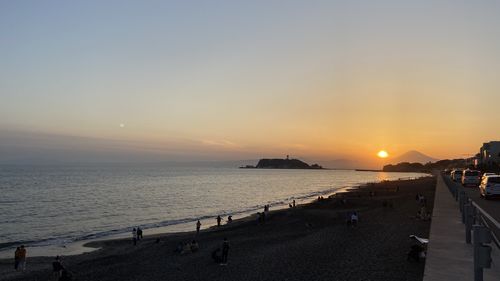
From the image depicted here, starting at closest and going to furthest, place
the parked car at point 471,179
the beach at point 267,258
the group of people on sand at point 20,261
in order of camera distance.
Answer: the beach at point 267,258 → the group of people on sand at point 20,261 → the parked car at point 471,179

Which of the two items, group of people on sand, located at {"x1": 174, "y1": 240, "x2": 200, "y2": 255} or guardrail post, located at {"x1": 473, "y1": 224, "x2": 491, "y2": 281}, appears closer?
guardrail post, located at {"x1": 473, "y1": 224, "x2": 491, "y2": 281}

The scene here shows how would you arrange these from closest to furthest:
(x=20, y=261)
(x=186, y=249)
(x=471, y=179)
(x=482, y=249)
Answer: (x=482, y=249)
(x=20, y=261)
(x=186, y=249)
(x=471, y=179)

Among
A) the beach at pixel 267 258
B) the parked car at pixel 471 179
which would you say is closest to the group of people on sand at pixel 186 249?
the beach at pixel 267 258

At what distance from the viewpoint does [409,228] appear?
26.0 meters

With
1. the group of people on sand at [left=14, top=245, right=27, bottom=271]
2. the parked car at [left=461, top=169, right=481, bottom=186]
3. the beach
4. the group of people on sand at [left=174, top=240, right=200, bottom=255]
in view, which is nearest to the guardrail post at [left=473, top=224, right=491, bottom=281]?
the beach

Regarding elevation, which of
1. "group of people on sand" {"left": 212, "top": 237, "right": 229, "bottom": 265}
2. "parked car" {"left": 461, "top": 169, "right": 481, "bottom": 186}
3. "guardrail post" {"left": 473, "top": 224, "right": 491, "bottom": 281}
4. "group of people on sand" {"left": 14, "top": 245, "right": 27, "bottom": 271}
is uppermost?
"parked car" {"left": 461, "top": 169, "right": 481, "bottom": 186}

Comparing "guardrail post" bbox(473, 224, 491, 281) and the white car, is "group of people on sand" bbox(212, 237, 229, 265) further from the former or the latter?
"guardrail post" bbox(473, 224, 491, 281)

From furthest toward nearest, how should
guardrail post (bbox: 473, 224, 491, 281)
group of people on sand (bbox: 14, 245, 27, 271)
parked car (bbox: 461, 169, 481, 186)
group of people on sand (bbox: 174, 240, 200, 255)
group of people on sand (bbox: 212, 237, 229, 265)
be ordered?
parked car (bbox: 461, 169, 481, 186) < group of people on sand (bbox: 174, 240, 200, 255) < group of people on sand (bbox: 14, 245, 27, 271) < group of people on sand (bbox: 212, 237, 229, 265) < guardrail post (bbox: 473, 224, 491, 281)

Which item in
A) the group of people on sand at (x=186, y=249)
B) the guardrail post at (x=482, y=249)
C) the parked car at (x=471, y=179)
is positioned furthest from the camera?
the parked car at (x=471, y=179)

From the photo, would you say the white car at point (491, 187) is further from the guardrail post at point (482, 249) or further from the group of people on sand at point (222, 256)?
the guardrail post at point (482, 249)

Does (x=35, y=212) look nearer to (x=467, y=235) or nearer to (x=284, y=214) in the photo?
(x=284, y=214)

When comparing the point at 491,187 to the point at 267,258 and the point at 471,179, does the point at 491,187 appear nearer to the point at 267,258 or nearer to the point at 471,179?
the point at 267,258

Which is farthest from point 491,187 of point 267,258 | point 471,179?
point 471,179

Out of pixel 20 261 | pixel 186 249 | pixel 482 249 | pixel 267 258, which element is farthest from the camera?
pixel 186 249
